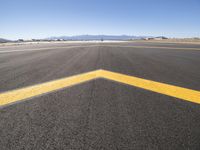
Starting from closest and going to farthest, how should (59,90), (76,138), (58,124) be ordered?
(76,138), (58,124), (59,90)

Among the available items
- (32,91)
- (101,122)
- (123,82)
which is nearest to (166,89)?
(123,82)

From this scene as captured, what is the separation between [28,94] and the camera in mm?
2033

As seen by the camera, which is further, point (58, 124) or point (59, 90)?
point (59, 90)

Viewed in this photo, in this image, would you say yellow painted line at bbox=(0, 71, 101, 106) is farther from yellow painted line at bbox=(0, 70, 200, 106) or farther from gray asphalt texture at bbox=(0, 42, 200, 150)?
gray asphalt texture at bbox=(0, 42, 200, 150)

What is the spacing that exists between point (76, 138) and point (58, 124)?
27 centimetres

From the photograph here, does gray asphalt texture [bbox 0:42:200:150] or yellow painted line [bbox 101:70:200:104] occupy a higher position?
gray asphalt texture [bbox 0:42:200:150]

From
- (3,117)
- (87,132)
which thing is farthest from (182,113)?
(3,117)

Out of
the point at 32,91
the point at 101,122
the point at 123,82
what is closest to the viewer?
the point at 101,122

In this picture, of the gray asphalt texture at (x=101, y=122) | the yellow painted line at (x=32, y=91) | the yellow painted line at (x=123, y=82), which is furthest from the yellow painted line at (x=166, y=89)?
the yellow painted line at (x=32, y=91)

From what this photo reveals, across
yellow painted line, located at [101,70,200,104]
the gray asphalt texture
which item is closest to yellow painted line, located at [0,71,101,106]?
the gray asphalt texture

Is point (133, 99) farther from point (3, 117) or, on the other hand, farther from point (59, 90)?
point (3, 117)

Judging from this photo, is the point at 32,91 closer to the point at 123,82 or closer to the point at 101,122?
the point at 101,122

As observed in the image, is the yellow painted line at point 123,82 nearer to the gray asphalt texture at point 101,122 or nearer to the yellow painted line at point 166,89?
the yellow painted line at point 166,89

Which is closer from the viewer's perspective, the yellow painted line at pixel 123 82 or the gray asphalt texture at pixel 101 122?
the gray asphalt texture at pixel 101 122
